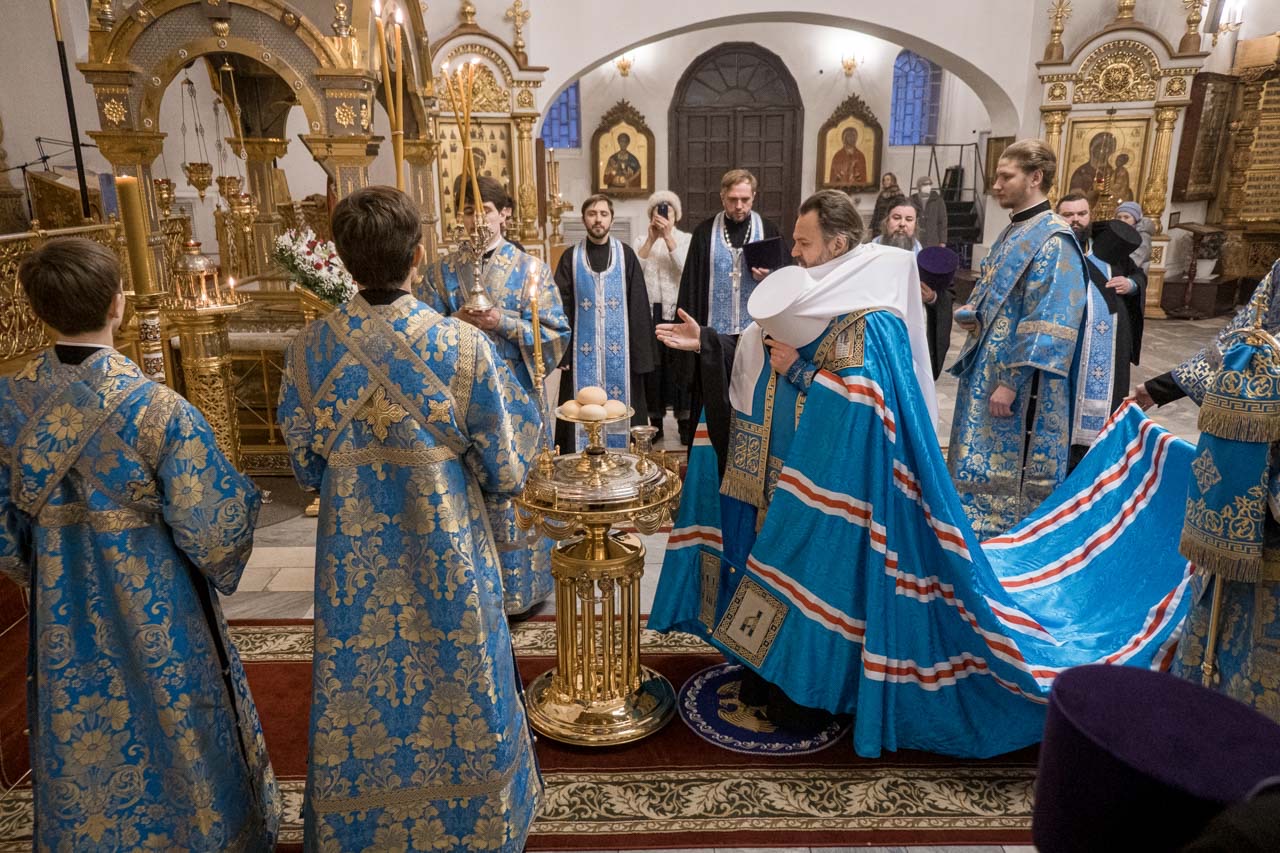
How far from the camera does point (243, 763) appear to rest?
2.24 meters

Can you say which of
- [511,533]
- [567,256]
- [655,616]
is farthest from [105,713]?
[567,256]

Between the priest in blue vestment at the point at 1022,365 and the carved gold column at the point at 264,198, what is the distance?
620cm

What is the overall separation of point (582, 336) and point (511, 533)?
3.25 m

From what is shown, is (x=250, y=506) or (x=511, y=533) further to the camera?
(x=511, y=533)

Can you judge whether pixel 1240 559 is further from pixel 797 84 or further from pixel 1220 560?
pixel 797 84

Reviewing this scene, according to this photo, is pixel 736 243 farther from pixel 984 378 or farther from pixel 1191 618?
pixel 1191 618

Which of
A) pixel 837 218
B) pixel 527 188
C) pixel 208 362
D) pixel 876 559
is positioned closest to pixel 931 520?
pixel 876 559

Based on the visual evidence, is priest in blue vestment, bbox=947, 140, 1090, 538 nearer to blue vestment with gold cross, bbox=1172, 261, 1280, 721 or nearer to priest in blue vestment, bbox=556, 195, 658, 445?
blue vestment with gold cross, bbox=1172, 261, 1280, 721

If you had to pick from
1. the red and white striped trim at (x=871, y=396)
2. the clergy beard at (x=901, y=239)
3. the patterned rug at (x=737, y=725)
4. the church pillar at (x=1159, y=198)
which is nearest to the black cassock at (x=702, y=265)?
the clergy beard at (x=901, y=239)

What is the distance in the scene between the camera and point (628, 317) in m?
5.73

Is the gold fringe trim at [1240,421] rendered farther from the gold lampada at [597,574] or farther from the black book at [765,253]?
the black book at [765,253]

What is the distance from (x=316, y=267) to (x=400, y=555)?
3.22 m

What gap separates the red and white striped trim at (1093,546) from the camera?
3.19m

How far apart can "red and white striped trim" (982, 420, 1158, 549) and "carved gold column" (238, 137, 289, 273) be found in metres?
6.84
